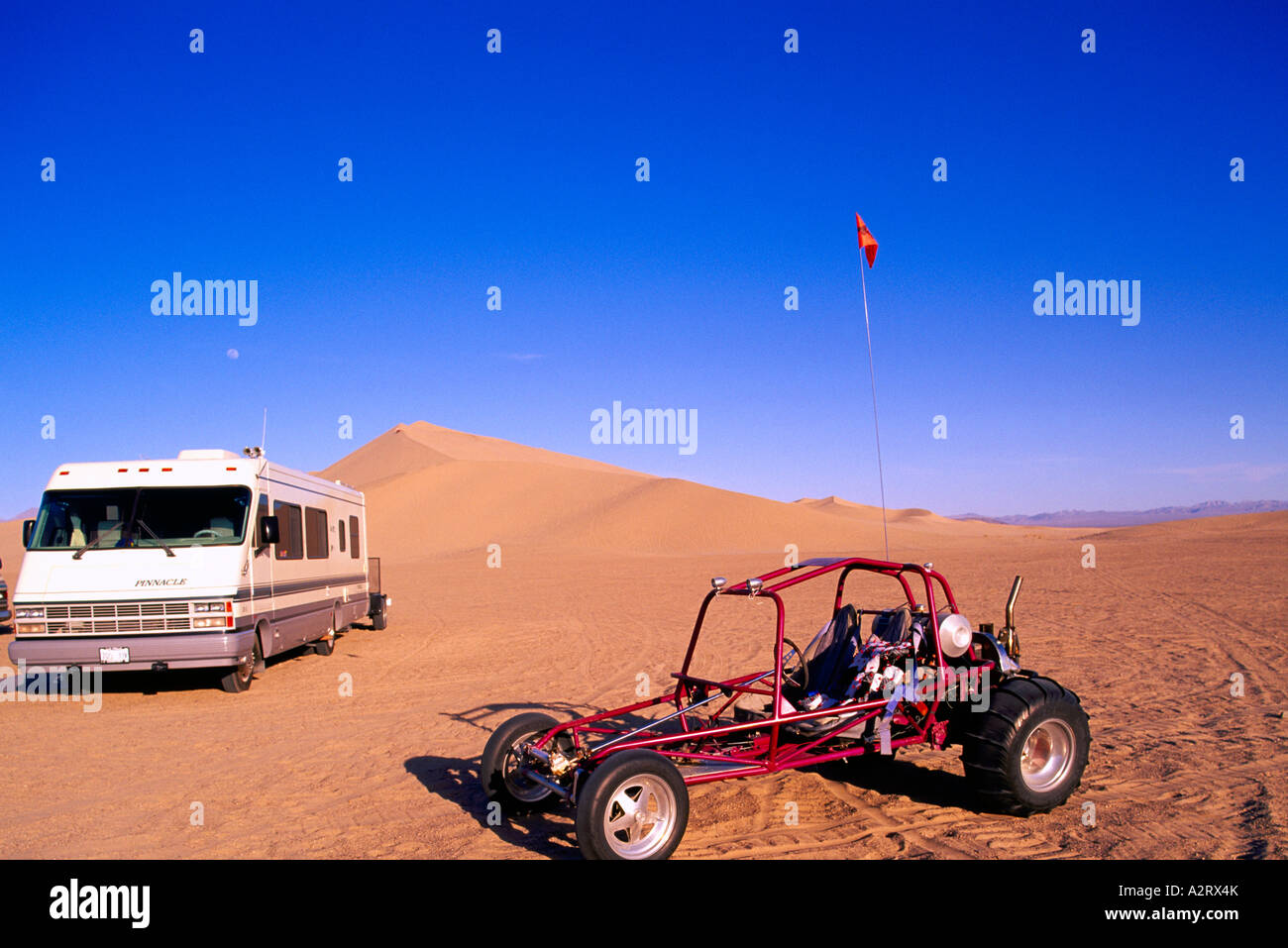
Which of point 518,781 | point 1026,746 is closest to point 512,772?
point 518,781

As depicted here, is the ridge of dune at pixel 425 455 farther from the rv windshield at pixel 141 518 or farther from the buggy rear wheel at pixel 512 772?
the buggy rear wheel at pixel 512 772

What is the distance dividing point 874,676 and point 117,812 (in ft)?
20.0

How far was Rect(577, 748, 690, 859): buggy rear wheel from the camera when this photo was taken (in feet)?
16.8

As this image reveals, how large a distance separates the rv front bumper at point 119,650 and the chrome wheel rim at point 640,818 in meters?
8.15

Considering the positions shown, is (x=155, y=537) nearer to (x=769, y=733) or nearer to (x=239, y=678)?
(x=239, y=678)

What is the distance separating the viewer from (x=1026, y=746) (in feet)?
21.1

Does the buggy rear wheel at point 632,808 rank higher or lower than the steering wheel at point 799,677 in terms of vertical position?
lower

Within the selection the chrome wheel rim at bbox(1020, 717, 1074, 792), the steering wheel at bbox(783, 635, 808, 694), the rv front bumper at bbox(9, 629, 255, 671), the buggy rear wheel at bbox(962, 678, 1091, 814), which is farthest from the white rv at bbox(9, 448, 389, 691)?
the chrome wheel rim at bbox(1020, 717, 1074, 792)

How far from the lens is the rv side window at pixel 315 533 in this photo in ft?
48.9

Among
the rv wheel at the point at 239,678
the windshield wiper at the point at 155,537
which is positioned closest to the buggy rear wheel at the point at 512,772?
the rv wheel at the point at 239,678

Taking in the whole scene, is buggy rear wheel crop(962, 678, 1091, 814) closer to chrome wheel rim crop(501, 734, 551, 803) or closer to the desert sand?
the desert sand

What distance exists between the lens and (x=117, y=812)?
23.0 ft
